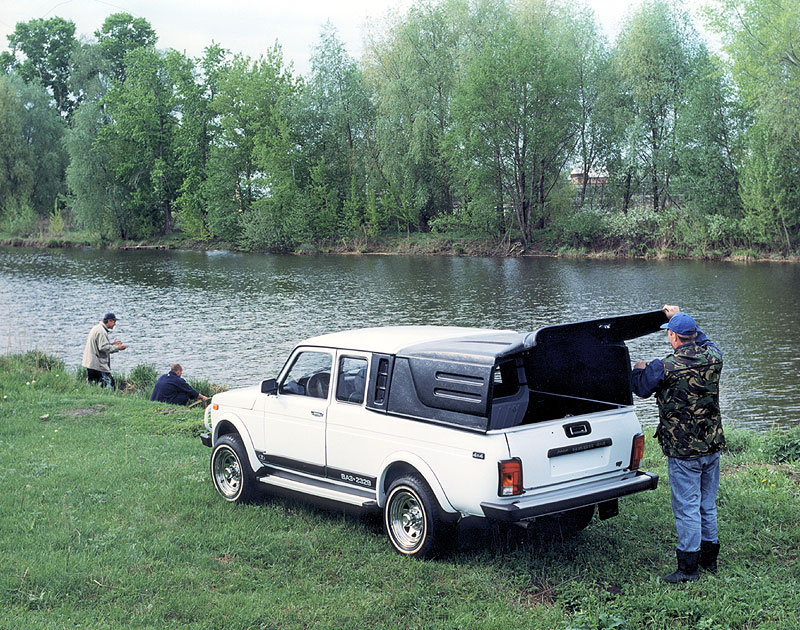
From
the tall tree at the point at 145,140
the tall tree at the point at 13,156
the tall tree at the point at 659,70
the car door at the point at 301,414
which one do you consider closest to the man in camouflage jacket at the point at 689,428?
the car door at the point at 301,414

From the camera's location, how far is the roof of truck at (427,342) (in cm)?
691

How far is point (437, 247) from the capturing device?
2648 inches

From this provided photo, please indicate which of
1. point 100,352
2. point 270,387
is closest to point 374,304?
point 100,352

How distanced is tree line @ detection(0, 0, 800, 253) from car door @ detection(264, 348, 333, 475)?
42.6 m

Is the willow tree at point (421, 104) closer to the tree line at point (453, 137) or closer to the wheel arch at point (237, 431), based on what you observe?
the tree line at point (453, 137)

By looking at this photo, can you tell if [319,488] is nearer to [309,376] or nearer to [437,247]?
[309,376]

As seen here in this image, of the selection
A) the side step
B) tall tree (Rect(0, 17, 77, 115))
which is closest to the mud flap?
the side step

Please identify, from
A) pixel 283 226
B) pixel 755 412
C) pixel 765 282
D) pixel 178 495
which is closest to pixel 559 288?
pixel 765 282

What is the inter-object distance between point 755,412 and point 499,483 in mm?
12841

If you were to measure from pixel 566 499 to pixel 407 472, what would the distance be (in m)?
1.37

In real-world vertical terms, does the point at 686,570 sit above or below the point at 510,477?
below

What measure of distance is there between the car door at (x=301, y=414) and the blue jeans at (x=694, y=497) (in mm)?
3223

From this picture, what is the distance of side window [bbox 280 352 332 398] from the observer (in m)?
8.05

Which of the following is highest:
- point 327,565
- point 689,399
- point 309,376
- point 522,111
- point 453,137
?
point 522,111
